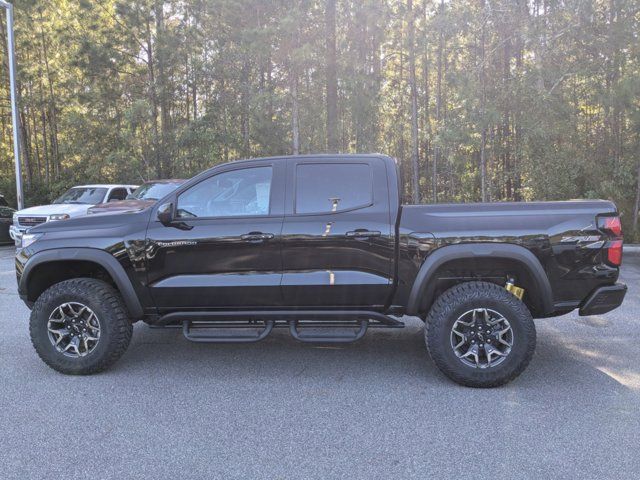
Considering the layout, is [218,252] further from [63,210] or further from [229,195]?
[63,210]

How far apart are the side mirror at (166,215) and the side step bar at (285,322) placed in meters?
0.82

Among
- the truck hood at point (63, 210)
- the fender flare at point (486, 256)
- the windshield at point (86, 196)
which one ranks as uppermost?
the windshield at point (86, 196)

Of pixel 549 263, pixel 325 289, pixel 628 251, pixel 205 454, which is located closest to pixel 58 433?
pixel 205 454

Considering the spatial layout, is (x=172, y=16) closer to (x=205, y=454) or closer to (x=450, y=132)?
(x=450, y=132)

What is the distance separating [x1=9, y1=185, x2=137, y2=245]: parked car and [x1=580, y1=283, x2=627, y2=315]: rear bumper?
31.2 feet

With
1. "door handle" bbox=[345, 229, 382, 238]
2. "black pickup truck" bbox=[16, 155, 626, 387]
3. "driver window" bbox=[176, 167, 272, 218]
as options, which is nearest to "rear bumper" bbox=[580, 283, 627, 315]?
"black pickup truck" bbox=[16, 155, 626, 387]

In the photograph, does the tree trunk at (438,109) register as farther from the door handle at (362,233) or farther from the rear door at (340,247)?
the door handle at (362,233)

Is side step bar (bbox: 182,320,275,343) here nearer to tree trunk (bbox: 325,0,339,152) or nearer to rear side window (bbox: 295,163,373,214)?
rear side window (bbox: 295,163,373,214)

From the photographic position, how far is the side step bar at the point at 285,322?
436 centimetres

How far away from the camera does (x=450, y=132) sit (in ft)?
46.8

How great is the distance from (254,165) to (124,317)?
71.0 inches

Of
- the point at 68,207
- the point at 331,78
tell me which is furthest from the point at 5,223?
the point at 331,78

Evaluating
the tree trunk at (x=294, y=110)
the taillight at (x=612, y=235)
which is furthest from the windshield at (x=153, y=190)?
the taillight at (x=612, y=235)

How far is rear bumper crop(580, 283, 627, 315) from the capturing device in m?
4.19
